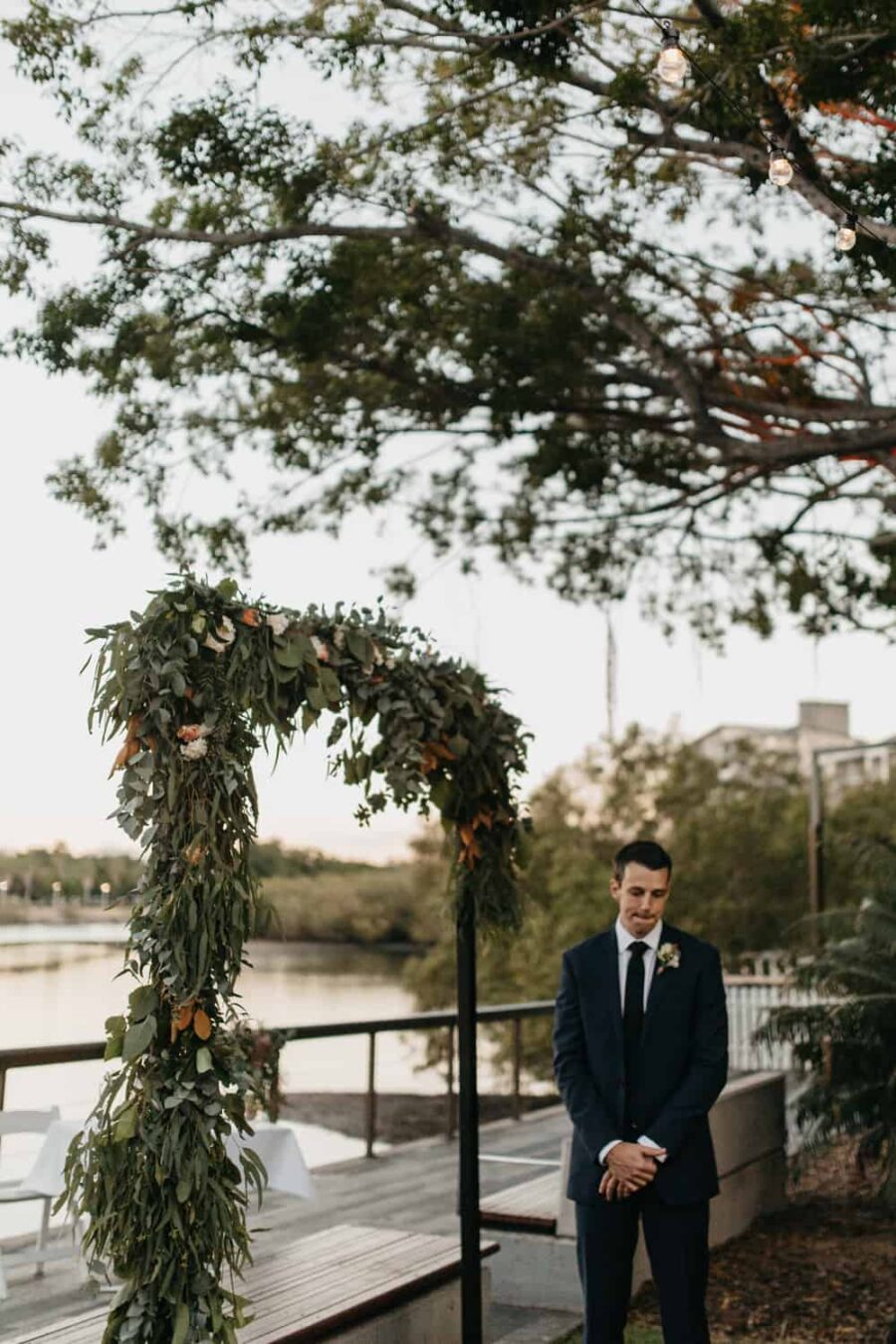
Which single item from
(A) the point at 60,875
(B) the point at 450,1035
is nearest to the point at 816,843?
(B) the point at 450,1035

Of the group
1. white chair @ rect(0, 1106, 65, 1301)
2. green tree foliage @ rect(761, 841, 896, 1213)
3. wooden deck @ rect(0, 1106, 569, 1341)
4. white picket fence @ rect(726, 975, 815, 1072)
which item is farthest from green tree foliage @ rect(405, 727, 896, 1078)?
white chair @ rect(0, 1106, 65, 1301)

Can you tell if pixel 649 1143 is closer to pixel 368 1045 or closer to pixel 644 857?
pixel 644 857

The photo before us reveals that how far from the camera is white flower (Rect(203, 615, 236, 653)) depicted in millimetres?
3869

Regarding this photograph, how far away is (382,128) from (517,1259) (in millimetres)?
5920

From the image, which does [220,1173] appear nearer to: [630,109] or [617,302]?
[630,109]

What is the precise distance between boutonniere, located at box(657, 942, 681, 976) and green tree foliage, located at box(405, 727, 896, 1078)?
1014 inches

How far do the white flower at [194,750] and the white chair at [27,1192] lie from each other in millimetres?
Result: 3361

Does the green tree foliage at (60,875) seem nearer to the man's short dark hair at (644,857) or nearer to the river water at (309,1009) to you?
the river water at (309,1009)

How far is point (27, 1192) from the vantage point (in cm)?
642

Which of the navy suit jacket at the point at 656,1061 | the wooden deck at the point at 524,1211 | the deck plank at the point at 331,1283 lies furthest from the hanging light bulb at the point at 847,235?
the wooden deck at the point at 524,1211

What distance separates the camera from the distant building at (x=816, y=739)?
118 feet

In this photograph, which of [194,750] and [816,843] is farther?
[816,843]

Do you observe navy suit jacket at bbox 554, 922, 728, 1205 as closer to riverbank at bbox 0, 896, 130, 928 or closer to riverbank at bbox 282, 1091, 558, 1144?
riverbank at bbox 0, 896, 130, 928

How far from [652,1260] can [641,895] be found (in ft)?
3.45
